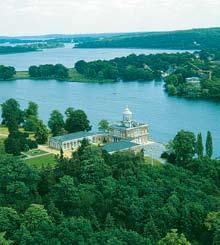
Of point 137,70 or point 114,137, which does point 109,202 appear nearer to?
point 114,137

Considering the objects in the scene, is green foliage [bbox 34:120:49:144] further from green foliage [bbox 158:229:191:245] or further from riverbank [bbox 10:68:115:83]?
riverbank [bbox 10:68:115:83]

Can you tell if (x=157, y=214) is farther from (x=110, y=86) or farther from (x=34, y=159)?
(x=110, y=86)

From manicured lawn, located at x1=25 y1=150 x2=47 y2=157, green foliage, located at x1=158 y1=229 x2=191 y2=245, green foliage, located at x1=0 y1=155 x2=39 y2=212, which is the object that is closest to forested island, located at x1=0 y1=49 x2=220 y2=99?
manicured lawn, located at x1=25 y1=150 x2=47 y2=157

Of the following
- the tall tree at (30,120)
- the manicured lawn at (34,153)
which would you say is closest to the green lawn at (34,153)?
the manicured lawn at (34,153)

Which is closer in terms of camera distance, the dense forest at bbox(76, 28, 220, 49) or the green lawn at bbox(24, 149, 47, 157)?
the green lawn at bbox(24, 149, 47, 157)

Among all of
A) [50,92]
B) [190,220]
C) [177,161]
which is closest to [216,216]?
[190,220]

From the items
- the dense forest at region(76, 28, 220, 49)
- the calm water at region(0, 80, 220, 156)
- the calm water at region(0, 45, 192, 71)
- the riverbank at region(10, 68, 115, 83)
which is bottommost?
the calm water at region(0, 80, 220, 156)
